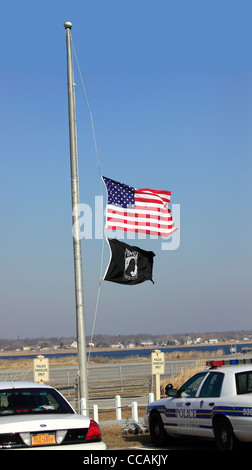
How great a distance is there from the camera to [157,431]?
1284 cm

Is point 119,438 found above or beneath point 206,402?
beneath

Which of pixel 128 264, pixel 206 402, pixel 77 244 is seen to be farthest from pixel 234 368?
pixel 128 264

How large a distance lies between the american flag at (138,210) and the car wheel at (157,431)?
546cm

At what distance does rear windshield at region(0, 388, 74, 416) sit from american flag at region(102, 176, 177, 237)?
7.98 m

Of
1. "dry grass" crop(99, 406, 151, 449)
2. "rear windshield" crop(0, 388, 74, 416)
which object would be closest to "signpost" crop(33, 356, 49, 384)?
"dry grass" crop(99, 406, 151, 449)

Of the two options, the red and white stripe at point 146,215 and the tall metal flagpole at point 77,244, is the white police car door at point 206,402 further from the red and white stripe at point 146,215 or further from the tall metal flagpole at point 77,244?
the red and white stripe at point 146,215

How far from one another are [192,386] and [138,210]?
254 inches

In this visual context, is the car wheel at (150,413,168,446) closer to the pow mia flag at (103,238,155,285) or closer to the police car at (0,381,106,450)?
the police car at (0,381,106,450)

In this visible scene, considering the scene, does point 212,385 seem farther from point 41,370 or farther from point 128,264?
point 41,370

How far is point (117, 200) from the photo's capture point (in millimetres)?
17281
